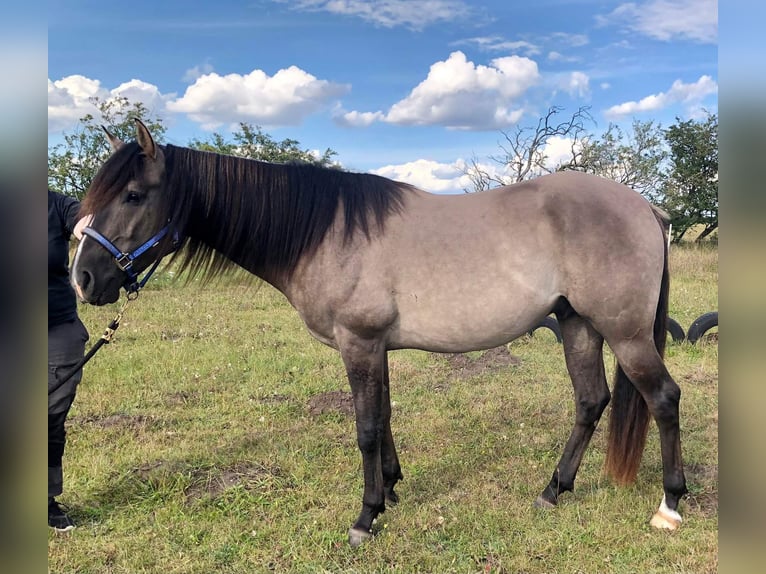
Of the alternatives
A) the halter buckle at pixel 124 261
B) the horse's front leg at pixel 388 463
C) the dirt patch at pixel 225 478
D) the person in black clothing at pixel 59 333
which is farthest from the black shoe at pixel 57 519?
the horse's front leg at pixel 388 463

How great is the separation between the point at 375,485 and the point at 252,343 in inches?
168

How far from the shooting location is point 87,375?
560cm

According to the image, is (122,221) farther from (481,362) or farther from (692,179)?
(692,179)

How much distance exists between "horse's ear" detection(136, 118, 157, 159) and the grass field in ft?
3.26

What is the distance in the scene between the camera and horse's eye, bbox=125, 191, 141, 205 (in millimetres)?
2672

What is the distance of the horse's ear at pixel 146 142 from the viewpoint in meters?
2.58

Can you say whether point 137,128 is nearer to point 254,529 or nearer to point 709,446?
point 254,529

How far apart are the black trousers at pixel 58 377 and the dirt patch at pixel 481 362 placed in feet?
13.0

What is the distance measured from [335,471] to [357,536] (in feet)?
2.61

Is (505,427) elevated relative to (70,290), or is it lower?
lower

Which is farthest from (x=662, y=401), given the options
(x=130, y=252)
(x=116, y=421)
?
(x=116, y=421)

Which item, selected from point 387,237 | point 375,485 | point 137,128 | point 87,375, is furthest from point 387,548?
point 87,375

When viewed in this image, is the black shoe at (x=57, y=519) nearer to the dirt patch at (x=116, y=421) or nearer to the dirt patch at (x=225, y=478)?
the dirt patch at (x=225, y=478)

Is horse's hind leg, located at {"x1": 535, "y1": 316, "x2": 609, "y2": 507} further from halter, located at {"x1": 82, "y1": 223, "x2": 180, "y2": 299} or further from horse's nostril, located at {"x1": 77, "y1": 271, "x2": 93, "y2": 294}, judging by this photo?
horse's nostril, located at {"x1": 77, "y1": 271, "x2": 93, "y2": 294}
